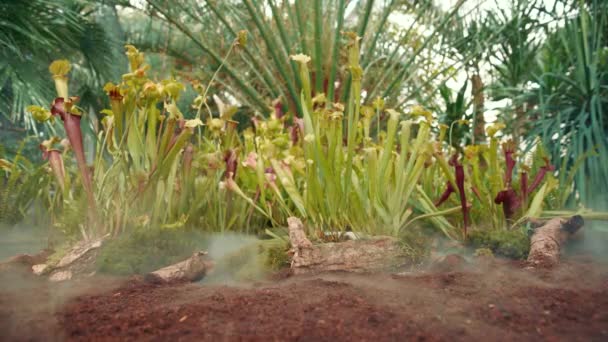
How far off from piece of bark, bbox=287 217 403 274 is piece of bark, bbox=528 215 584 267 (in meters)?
0.40

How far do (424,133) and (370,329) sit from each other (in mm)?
1029

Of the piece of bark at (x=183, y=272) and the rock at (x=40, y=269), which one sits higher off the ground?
the rock at (x=40, y=269)

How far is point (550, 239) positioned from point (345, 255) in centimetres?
64

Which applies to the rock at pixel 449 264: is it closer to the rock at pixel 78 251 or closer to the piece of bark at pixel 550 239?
the piece of bark at pixel 550 239

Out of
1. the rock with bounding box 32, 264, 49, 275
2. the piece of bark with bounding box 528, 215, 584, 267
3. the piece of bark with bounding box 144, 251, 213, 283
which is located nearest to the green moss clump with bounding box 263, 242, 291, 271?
the piece of bark with bounding box 144, 251, 213, 283

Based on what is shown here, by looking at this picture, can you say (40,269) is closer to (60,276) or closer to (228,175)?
(60,276)

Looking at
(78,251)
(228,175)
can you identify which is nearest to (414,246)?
(228,175)

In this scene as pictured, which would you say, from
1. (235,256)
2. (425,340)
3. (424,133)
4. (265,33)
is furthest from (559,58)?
(425,340)

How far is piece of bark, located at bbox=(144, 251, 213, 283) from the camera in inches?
47.3

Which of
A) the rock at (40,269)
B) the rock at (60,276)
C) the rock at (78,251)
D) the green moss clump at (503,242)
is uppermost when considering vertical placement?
the rock at (78,251)

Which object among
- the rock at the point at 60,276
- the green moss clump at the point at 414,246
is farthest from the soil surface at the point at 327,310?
the green moss clump at the point at 414,246

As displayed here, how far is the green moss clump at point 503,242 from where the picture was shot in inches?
60.5

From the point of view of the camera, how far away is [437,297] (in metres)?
0.89

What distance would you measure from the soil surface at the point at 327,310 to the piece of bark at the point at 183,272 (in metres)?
0.10
